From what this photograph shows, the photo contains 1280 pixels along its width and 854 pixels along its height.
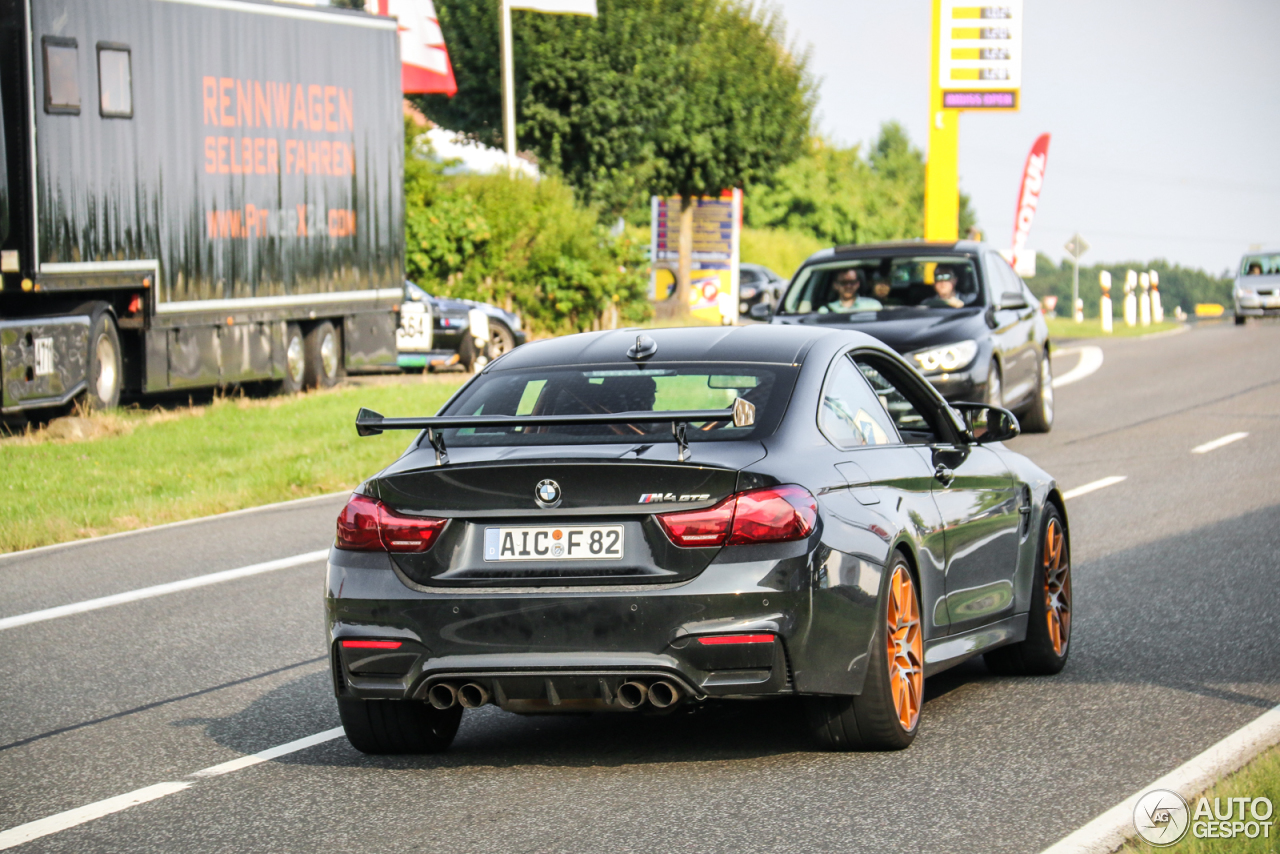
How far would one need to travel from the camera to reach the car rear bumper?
5430 millimetres

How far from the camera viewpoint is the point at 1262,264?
160 ft

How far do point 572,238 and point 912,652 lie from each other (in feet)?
92.7

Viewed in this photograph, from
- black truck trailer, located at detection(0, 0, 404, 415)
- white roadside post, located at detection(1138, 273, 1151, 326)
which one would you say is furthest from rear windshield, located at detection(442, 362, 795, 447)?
white roadside post, located at detection(1138, 273, 1151, 326)

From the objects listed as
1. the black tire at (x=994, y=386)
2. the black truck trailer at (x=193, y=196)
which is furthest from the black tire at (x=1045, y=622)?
the black truck trailer at (x=193, y=196)

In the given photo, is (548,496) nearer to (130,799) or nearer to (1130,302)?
(130,799)

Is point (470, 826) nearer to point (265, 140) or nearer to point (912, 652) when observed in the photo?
point (912, 652)

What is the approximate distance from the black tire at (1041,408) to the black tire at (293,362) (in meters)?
9.37

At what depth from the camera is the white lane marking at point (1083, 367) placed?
25719 millimetres

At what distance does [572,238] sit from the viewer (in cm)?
3397

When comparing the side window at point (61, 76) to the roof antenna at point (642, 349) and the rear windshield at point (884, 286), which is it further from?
the roof antenna at point (642, 349)

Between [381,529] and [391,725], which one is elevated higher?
[381,529]

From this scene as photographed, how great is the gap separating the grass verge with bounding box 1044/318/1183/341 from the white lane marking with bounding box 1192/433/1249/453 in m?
21.7

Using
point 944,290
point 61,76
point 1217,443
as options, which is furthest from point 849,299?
point 61,76

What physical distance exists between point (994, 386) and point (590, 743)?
35.3 ft
